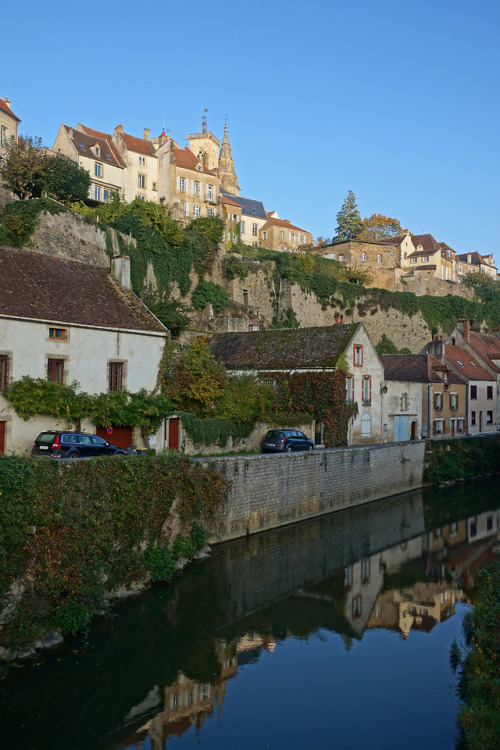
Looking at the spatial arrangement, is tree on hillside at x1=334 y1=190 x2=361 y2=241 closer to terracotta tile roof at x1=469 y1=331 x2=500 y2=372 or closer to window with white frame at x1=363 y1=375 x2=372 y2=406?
terracotta tile roof at x1=469 y1=331 x2=500 y2=372

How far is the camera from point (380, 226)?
86438 mm

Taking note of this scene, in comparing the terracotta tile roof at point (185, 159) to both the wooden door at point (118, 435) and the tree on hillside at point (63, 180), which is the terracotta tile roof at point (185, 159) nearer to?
the tree on hillside at point (63, 180)

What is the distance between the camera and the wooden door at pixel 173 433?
25641 mm

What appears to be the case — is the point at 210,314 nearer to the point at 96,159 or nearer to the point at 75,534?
the point at 96,159

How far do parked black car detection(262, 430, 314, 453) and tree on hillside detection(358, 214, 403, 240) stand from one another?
60.8 meters

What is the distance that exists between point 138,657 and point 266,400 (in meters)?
17.8

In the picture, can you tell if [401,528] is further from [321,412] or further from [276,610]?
[276,610]

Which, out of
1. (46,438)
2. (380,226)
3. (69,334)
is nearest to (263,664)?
(46,438)

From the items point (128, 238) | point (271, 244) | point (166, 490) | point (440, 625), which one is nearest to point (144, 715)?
point (166, 490)

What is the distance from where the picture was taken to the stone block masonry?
22.1m

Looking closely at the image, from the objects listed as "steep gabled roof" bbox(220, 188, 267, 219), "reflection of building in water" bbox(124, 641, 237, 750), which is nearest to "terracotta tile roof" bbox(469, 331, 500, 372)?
"steep gabled roof" bbox(220, 188, 267, 219)

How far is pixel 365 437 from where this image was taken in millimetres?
34562

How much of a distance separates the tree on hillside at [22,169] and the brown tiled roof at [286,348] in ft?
51.0

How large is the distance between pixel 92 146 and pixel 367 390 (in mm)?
32481
